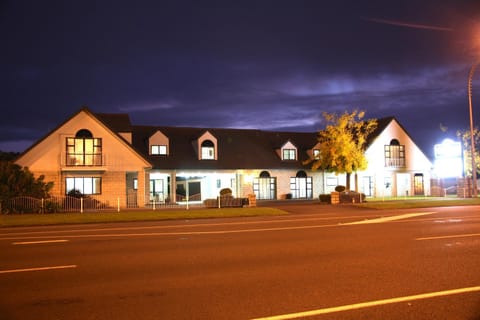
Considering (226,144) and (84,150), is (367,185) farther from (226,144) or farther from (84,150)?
(84,150)

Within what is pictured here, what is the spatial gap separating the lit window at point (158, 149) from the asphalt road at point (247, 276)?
28020mm

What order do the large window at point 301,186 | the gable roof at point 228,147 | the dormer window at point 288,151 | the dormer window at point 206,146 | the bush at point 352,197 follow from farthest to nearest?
the dormer window at point 288,151 → the large window at point 301,186 → the dormer window at point 206,146 → the gable roof at point 228,147 → the bush at point 352,197

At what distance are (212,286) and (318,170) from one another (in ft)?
134

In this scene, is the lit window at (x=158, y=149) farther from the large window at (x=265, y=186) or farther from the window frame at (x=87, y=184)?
the large window at (x=265, y=186)

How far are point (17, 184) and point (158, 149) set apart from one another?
1467 centimetres

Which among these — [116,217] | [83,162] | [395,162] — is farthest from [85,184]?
[395,162]

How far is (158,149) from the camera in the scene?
44312mm

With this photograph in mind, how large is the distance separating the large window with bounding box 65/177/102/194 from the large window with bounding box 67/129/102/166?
1140mm

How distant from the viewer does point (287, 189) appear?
47.7 metres

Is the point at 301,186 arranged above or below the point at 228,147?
below

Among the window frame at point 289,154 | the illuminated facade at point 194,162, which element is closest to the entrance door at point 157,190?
the illuminated facade at point 194,162

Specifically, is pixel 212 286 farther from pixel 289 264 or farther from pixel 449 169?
pixel 449 169

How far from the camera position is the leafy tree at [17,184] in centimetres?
3050

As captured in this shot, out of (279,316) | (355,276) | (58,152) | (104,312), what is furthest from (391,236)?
(58,152)
